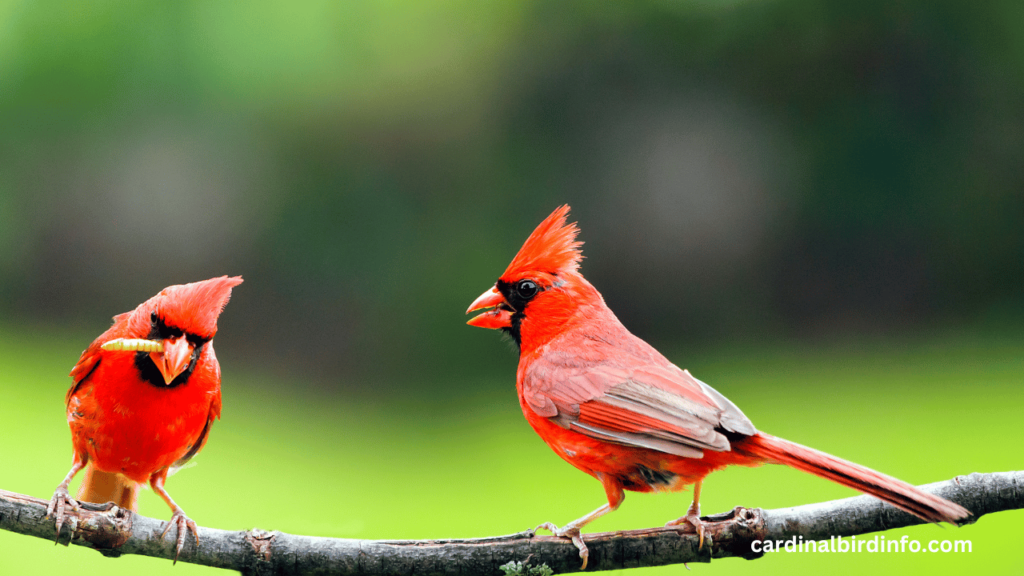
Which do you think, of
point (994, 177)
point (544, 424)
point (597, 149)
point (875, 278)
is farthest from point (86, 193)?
point (994, 177)

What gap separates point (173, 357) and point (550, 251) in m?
0.84

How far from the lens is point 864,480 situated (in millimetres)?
1293

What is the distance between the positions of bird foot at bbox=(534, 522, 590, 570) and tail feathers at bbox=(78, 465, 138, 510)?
48.2 inches

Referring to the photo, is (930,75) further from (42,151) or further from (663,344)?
(42,151)

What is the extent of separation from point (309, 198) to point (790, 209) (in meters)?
2.74

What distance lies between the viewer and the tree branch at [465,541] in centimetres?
157

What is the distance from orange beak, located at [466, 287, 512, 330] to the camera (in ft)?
5.88

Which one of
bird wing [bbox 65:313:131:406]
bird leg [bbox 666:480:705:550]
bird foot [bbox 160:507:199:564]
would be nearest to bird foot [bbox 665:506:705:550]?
bird leg [bbox 666:480:705:550]

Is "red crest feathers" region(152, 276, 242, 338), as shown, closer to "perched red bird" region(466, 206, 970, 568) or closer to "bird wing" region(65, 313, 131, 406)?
"bird wing" region(65, 313, 131, 406)

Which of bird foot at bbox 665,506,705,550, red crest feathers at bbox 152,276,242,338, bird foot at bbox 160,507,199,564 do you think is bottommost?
bird foot at bbox 160,507,199,564

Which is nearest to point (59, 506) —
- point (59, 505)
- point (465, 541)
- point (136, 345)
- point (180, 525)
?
point (59, 505)

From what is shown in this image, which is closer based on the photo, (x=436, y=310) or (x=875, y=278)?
(x=436, y=310)

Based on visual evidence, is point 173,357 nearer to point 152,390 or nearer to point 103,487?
point 152,390

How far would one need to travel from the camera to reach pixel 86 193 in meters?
4.66
